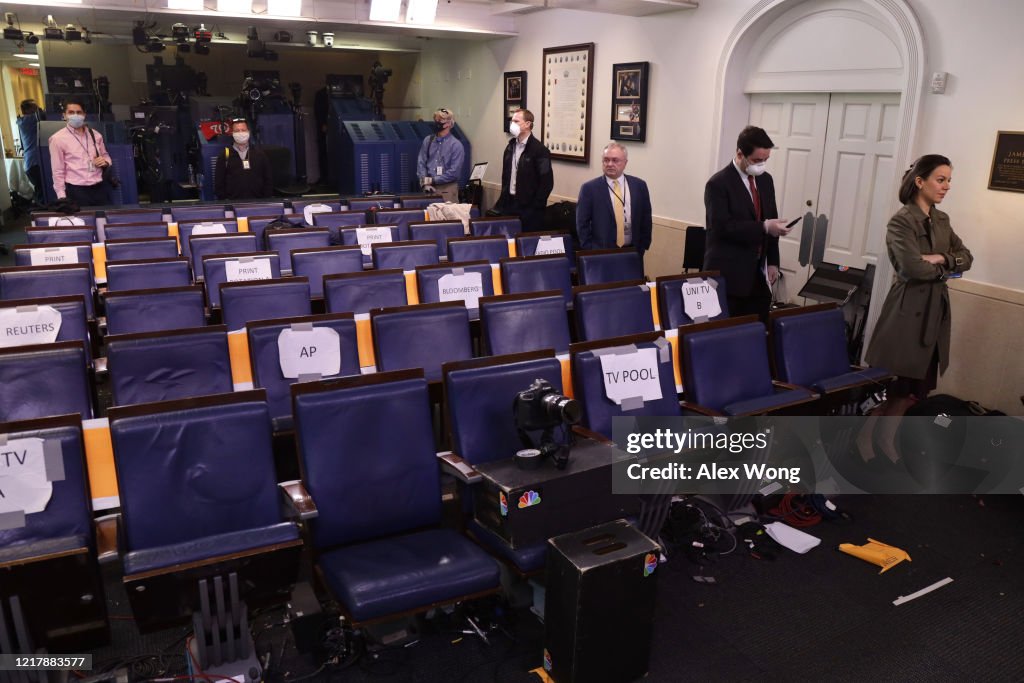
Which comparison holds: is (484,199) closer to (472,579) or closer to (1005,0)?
(1005,0)

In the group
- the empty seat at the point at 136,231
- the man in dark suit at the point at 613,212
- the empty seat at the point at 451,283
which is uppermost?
the man in dark suit at the point at 613,212

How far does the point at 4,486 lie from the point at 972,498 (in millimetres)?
4126

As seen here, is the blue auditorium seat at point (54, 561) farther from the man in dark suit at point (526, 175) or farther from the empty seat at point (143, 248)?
the man in dark suit at point (526, 175)

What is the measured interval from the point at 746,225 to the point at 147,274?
3595 millimetres

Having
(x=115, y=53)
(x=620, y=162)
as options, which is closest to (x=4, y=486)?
(x=620, y=162)

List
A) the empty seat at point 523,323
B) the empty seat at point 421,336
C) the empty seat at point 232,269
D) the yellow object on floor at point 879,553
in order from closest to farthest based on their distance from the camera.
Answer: the yellow object on floor at point 879,553 → the empty seat at point 421,336 → the empty seat at point 523,323 → the empty seat at point 232,269

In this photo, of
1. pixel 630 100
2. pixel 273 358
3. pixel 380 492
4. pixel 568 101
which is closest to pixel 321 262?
pixel 273 358

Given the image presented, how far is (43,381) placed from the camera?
2.94 m

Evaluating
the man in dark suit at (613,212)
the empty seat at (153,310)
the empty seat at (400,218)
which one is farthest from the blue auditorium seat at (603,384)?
the empty seat at (400,218)

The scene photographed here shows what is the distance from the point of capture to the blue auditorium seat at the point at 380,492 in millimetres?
2293

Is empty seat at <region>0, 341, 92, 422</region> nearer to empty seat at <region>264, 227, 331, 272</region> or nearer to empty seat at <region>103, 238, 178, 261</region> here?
empty seat at <region>103, 238, 178, 261</region>

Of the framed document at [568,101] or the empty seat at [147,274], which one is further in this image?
the framed document at [568,101]

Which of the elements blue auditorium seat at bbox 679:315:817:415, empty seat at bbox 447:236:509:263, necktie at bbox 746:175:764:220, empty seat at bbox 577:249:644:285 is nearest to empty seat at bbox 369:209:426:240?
empty seat at bbox 447:236:509:263

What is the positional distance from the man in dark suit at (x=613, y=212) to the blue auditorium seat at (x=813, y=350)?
180cm
